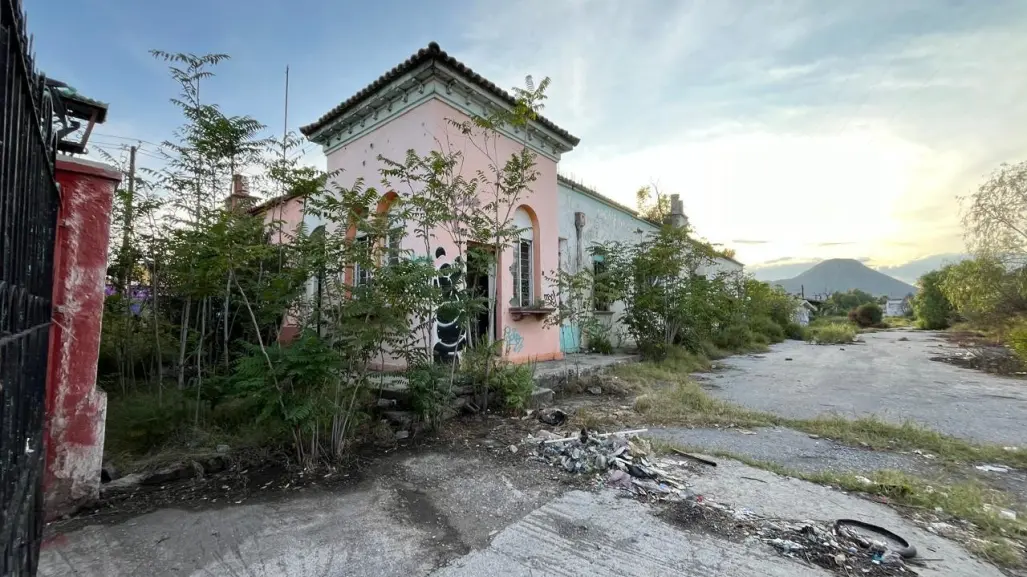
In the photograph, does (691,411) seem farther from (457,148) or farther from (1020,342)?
(1020,342)

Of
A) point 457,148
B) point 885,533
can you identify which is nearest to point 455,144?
point 457,148

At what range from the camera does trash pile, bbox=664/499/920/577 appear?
2.13m

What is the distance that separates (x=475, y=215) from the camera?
4.85 meters

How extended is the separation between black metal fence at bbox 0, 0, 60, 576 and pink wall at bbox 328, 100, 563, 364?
4628 mm

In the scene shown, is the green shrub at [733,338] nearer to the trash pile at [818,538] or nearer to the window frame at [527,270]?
the window frame at [527,270]

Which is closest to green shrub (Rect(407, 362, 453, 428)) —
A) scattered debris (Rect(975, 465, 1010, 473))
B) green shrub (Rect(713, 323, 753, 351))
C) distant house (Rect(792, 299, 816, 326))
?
scattered debris (Rect(975, 465, 1010, 473))

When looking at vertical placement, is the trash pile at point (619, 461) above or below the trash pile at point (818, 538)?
above

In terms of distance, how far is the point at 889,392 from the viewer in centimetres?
678

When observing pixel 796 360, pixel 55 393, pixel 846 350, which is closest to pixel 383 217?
pixel 55 393

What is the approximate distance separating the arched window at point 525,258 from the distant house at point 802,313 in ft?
61.7

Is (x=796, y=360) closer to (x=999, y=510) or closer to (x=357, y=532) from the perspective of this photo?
(x=999, y=510)

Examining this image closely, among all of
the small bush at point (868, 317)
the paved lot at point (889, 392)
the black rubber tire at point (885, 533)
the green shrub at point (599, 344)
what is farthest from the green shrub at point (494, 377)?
the small bush at point (868, 317)

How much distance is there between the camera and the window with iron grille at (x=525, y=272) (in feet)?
25.5

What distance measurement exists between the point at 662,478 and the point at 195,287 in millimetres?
4261
